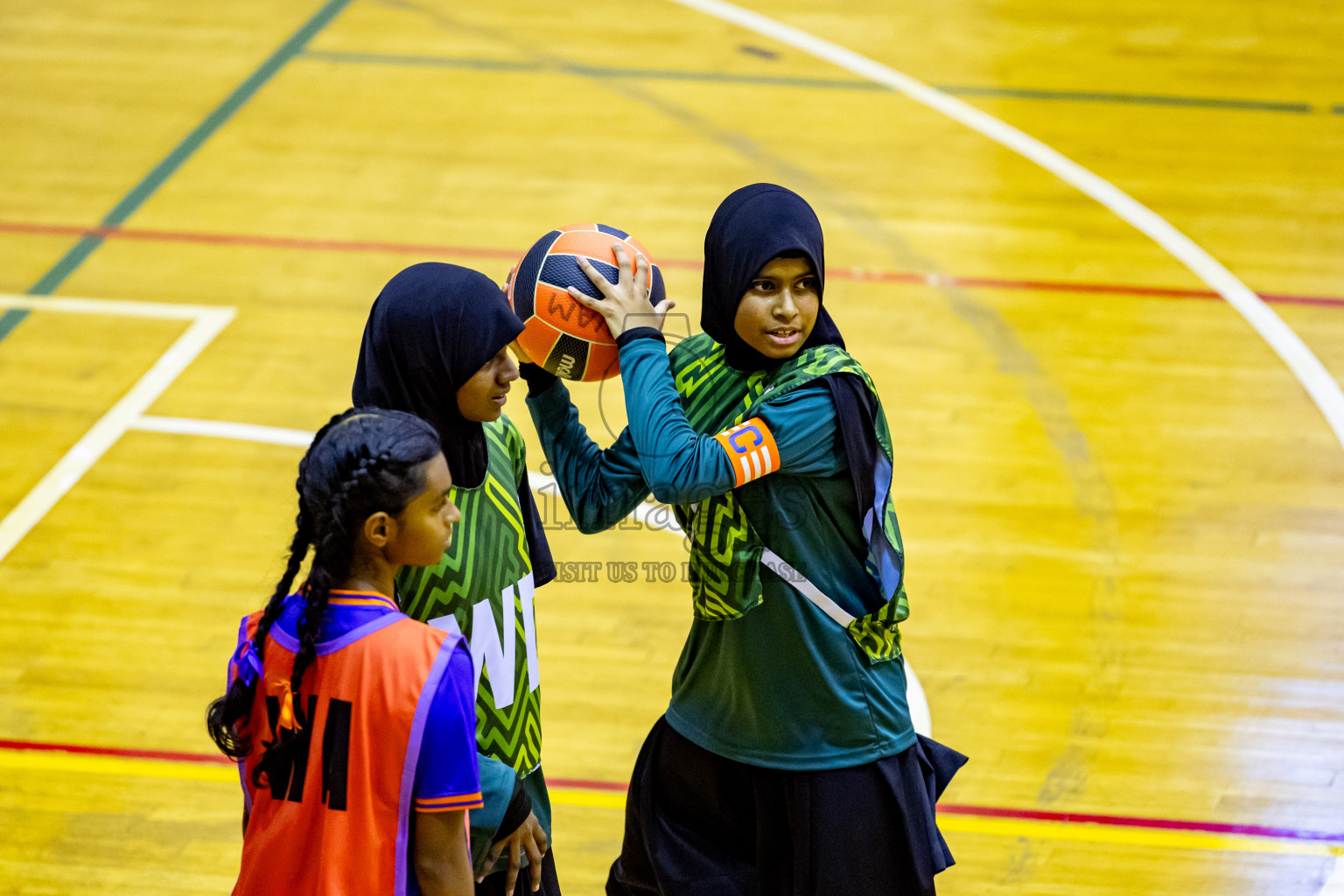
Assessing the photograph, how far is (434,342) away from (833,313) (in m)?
3.85

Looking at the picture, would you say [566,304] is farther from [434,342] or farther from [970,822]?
[970,822]

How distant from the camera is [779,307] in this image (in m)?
2.39

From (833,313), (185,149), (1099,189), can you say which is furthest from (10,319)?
(1099,189)

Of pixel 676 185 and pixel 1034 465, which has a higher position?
pixel 676 185

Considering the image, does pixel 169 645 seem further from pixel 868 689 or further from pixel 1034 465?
pixel 1034 465

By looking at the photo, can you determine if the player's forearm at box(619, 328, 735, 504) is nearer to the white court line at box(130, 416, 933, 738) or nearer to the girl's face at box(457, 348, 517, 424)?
the girl's face at box(457, 348, 517, 424)

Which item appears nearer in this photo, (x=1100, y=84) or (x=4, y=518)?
(x=4, y=518)

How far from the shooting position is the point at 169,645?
4312 mm

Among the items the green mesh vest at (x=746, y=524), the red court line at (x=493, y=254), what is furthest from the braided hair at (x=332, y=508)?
the red court line at (x=493, y=254)

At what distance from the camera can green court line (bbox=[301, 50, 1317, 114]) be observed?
7.80m

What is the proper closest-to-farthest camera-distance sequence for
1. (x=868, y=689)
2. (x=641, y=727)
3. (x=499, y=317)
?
(x=499, y=317), (x=868, y=689), (x=641, y=727)

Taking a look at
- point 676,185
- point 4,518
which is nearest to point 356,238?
point 676,185

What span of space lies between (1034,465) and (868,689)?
9.21 feet

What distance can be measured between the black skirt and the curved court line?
136 inches
